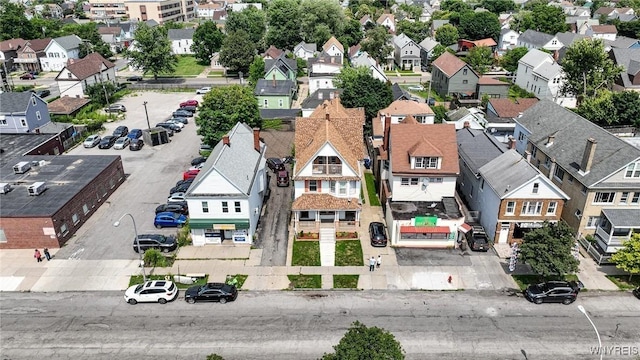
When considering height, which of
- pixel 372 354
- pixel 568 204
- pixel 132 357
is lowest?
pixel 132 357

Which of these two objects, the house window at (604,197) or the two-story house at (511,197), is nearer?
the two-story house at (511,197)

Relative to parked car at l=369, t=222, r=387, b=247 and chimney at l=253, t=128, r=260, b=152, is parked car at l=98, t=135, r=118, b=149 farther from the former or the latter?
parked car at l=369, t=222, r=387, b=247

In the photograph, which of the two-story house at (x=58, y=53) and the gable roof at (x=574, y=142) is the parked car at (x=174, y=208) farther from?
the two-story house at (x=58, y=53)

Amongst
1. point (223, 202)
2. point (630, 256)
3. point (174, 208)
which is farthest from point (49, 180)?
point (630, 256)

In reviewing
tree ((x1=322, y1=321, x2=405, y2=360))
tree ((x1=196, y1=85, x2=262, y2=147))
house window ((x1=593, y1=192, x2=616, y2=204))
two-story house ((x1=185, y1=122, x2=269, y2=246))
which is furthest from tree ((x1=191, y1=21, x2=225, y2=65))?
tree ((x1=322, y1=321, x2=405, y2=360))

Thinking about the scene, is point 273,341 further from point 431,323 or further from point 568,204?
point 568,204

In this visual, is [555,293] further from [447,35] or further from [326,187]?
[447,35]

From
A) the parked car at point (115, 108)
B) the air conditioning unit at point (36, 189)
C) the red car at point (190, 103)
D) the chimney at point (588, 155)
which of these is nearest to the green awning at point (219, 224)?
the air conditioning unit at point (36, 189)

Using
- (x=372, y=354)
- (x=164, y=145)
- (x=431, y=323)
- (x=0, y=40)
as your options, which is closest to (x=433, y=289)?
(x=431, y=323)
